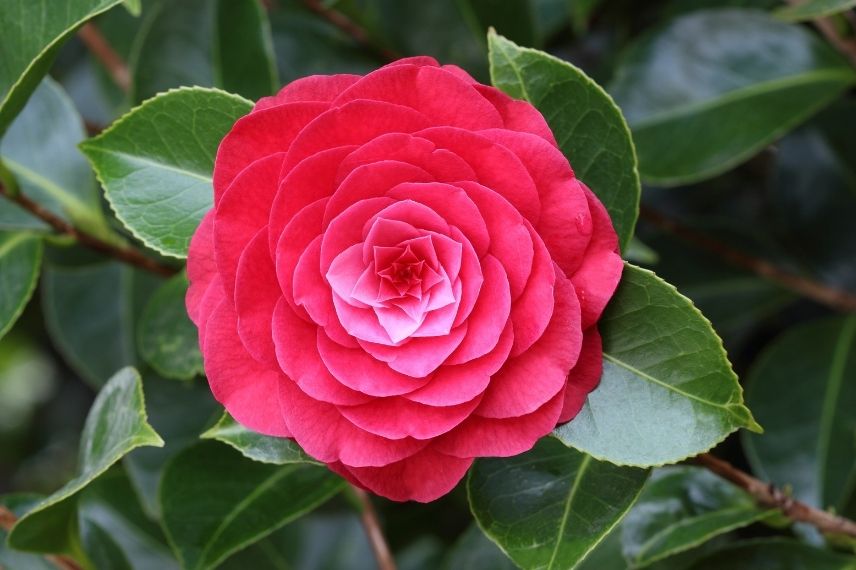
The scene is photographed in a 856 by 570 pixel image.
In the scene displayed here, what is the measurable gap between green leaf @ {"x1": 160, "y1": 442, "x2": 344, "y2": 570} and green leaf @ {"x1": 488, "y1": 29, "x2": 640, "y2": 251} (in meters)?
0.34

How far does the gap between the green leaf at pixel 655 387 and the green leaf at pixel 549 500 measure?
59mm

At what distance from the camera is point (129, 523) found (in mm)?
1242

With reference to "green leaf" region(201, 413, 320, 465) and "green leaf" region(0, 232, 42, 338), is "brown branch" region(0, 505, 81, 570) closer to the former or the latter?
"green leaf" region(0, 232, 42, 338)

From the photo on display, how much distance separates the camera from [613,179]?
714 mm

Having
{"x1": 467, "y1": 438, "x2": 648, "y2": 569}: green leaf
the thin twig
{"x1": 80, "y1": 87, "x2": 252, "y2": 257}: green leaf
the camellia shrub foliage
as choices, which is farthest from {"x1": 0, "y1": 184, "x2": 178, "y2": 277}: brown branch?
the thin twig

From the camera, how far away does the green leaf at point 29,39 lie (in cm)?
78

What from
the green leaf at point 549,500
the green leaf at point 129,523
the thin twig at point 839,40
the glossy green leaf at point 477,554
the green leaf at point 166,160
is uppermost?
the green leaf at point 166,160

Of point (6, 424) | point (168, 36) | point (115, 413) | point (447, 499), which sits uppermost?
point (168, 36)

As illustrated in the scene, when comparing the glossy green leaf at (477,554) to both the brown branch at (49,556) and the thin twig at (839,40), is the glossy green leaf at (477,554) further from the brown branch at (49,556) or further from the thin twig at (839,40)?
the thin twig at (839,40)

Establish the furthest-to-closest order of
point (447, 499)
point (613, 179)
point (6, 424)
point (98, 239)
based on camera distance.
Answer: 1. point (6, 424)
2. point (447, 499)
3. point (98, 239)
4. point (613, 179)

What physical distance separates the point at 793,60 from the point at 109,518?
97 centimetres

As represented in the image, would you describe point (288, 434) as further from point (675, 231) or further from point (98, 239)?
point (675, 231)

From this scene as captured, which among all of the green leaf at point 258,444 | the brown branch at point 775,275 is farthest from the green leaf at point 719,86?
the green leaf at point 258,444

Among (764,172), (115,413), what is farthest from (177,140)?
(764,172)
